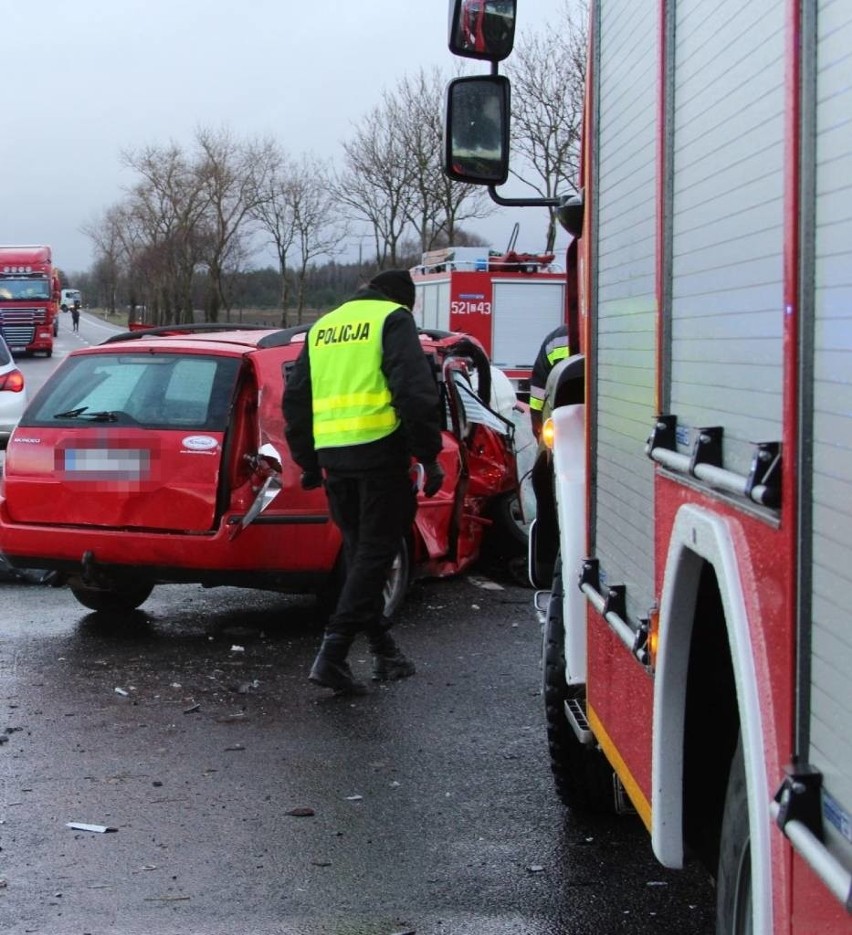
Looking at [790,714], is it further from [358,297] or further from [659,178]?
[358,297]

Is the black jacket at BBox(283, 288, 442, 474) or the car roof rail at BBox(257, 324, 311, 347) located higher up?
the car roof rail at BBox(257, 324, 311, 347)

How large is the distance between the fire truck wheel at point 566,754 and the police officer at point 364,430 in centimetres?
143

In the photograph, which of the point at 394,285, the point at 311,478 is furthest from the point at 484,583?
the point at 394,285

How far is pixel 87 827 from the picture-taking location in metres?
4.43

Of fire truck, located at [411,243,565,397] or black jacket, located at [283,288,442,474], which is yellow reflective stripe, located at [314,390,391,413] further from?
fire truck, located at [411,243,565,397]

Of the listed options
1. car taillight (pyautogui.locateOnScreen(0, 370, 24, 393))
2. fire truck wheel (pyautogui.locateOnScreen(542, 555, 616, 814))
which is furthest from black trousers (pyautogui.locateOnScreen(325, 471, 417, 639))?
car taillight (pyautogui.locateOnScreen(0, 370, 24, 393))

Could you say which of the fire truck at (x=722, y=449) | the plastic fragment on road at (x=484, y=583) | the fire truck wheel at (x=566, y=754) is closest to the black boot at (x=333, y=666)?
the fire truck wheel at (x=566, y=754)

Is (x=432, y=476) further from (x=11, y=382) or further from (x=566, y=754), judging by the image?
(x=11, y=382)

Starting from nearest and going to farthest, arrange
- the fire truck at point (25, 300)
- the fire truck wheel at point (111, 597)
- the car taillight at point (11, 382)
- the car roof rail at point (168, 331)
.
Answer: the fire truck wheel at point (111, 597)
the car roof rail at point (168, 331)
the car taillight at point (11, 382)
the fire truck at point (25, 300)

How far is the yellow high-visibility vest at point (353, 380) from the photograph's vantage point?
586 centimetres

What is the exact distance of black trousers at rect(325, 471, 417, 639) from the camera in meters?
5.94

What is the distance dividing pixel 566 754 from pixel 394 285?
2.42 m

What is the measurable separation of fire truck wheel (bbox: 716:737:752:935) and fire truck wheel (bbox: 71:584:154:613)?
5.40 m

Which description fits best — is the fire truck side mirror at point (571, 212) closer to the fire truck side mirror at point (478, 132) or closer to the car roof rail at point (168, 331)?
the fire truck side mirror at point (478, 132)
